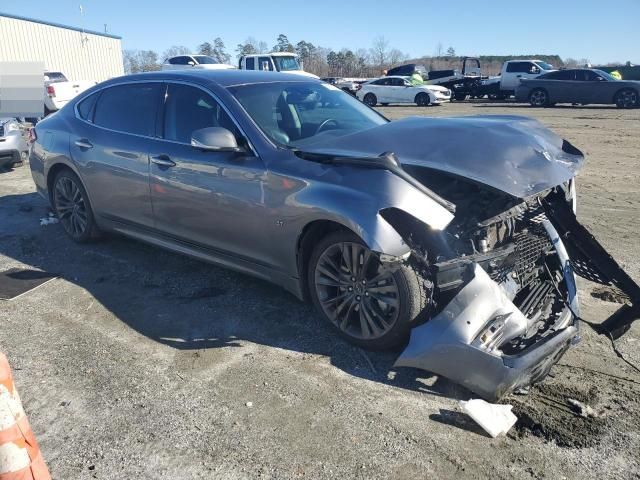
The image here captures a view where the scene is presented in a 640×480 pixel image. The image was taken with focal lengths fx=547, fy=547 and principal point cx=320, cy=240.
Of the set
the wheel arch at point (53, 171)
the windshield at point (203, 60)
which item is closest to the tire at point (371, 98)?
the windshield at point (203, 60)

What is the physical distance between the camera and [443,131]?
3.63 meters

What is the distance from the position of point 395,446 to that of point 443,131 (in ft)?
6.62

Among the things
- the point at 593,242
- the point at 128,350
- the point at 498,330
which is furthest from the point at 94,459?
the point at 593,242

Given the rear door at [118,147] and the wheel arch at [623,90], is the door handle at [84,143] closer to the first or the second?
the rear door at [118,147]

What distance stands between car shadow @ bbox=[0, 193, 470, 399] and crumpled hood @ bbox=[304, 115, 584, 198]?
1226mm

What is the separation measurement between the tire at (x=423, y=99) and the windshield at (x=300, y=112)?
22.3 meters

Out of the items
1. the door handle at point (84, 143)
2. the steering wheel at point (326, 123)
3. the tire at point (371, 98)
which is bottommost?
the tire at point (371, 98)

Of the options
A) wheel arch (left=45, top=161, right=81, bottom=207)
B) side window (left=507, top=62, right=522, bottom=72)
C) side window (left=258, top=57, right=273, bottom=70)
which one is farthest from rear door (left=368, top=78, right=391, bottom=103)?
wheel arch (left=45, top=161, right=81, bottom=207)

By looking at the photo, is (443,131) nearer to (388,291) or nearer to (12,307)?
(388,291)

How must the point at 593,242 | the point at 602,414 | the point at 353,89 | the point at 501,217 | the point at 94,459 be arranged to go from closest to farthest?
the point at 94,459 < the point at 602,414 < the point at 501,217 < the point at 593,242 < the point at 353,89

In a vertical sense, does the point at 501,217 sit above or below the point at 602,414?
above

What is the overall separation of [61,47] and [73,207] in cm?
3262

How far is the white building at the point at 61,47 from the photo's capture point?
94.6 feet

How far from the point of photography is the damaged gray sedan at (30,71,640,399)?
3.06 m
